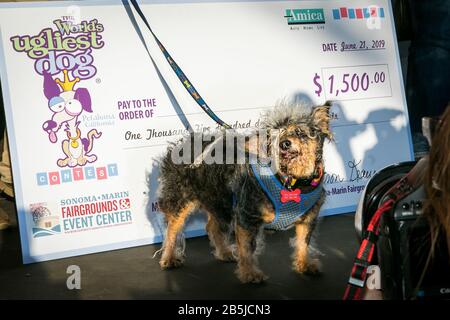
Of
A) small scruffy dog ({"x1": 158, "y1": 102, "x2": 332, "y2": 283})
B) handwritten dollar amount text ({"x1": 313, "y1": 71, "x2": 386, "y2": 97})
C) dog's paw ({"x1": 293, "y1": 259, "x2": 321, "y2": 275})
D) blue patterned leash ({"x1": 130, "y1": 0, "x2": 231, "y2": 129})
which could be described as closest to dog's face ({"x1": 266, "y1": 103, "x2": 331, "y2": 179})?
small scruffy dog ({"x1": 158, "y1": 102, "x2": 332, "y2": 283})

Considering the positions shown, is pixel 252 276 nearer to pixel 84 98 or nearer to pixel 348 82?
pixel 84 98

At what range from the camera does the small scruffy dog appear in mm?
2898

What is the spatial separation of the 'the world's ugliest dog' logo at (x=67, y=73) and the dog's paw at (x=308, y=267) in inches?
59.0

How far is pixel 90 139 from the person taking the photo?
12.1ft

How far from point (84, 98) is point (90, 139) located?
10.6 inches

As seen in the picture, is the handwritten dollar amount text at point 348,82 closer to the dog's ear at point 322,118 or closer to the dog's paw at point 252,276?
the dog's ear at point 322,118

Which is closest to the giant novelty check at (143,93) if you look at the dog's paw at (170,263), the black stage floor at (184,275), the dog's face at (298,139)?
the black stage floor at (184,275)

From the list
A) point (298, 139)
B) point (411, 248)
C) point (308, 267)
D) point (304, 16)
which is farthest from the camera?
point (304, 16)

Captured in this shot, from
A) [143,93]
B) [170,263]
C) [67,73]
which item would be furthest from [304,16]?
[170,263]

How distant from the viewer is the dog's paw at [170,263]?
10.9 ft

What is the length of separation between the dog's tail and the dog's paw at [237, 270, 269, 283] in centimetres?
135

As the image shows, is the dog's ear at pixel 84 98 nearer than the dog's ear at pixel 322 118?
No

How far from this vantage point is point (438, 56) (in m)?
4.53
